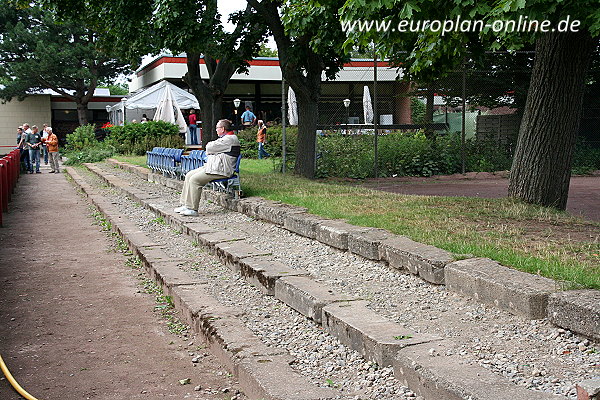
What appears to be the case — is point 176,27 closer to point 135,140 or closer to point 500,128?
point 500,128

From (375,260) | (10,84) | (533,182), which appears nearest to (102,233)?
(375,260)

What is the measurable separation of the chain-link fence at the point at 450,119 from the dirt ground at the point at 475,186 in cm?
58

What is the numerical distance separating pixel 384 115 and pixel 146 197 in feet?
26.9

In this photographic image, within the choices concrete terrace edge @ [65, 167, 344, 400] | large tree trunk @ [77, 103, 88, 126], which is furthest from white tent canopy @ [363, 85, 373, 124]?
large tree trunk @ [77, 103, 88, 126]

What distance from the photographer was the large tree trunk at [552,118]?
8875 millimetres

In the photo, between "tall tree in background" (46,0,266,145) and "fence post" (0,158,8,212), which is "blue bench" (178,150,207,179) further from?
"fence post" (0,158,8,212)

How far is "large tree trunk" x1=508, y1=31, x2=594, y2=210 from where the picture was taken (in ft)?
29.1

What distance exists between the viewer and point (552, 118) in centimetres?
902

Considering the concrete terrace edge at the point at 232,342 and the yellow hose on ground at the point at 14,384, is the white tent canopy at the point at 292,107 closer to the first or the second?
the concrete terrace edge at the point at 232,342

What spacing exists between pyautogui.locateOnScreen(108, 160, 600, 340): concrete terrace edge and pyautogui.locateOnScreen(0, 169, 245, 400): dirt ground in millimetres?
1870

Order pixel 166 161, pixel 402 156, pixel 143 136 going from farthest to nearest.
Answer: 1. pixel 143 136
2. pixel 402 156
3. pixel 166 161

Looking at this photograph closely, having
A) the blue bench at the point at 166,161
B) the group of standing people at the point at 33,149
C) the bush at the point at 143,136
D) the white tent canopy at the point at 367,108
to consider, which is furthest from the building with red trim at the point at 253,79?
the blue bench at the point at 166,161

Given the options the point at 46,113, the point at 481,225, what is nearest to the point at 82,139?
the point at 46,113

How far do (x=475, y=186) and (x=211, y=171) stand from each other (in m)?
6.99
